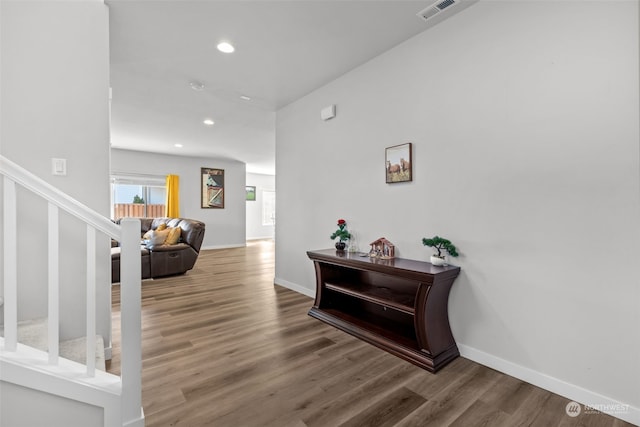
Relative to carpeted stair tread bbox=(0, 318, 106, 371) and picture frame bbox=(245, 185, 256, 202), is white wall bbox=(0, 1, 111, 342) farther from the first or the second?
picture frame bbox=(245, 185, 256, 202)

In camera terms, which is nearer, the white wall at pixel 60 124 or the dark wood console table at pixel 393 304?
the white wall at pixel 60 124

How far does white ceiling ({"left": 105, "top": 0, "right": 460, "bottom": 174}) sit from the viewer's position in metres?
2.17

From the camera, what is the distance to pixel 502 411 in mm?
1562

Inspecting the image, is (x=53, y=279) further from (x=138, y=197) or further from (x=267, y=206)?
(x=267, y=206)

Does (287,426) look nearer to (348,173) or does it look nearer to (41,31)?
(348,173)

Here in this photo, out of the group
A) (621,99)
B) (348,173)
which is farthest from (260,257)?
(621,99)

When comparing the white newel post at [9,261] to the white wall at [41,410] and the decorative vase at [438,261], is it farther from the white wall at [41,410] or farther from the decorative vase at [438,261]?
the decorative vase at [438,261]

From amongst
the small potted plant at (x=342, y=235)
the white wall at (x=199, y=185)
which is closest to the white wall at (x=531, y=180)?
the small potted plant at (x=342, y=235)

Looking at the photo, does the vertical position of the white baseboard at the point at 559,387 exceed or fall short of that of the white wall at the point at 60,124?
it falls short

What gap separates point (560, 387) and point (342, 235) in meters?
1.97

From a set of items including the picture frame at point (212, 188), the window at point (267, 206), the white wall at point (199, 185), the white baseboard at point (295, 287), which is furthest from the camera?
the window at point (267, 206)

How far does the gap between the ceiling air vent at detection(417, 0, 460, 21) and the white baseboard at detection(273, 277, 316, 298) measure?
294cm

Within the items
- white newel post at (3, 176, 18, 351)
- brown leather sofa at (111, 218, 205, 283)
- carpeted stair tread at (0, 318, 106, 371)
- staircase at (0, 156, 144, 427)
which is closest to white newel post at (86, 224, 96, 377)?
staircase at (0, 156, 144, 427)

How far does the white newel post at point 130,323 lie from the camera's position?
52.0 inches
